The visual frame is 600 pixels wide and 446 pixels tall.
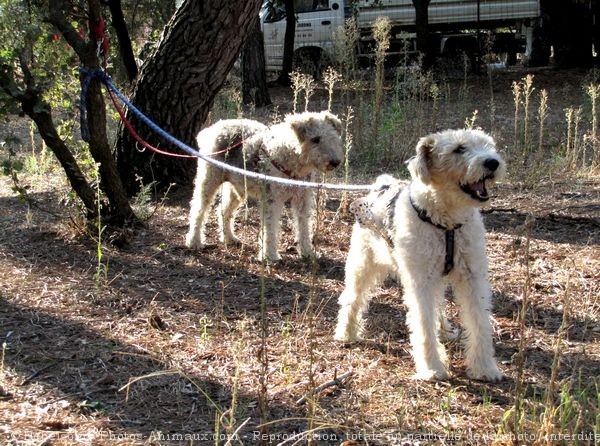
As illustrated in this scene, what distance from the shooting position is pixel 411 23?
23.2 meters

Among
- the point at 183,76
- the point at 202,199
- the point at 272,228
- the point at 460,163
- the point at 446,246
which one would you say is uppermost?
the point at 183,76

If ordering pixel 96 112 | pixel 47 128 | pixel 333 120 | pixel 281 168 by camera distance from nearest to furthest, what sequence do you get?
1. pixel 47 128
2. pixel 96 112
3. pixel 281 168
4. pixel 333 120

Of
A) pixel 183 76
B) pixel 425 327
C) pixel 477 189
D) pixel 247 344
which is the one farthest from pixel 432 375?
pixel 183 76

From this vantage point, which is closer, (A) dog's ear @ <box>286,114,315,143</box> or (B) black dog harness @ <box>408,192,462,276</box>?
(B) black dog harness @ <box>408,192,462,276</box>

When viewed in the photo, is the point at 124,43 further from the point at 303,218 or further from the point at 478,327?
the point at 478,327

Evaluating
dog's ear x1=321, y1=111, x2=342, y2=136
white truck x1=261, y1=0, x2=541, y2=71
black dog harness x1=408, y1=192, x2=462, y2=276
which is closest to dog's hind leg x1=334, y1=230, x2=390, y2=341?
black dog harness x1=408, y1=192, x2=462, y2=276

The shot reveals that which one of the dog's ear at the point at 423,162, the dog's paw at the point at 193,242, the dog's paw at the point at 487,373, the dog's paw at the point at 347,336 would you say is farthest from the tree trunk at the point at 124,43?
the dog's paw at the point at 487,373

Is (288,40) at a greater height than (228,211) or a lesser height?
greater

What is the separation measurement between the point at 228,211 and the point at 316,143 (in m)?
1.14

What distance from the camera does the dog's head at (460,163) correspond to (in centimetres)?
366

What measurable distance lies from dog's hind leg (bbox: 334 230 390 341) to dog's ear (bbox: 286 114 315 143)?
1.95 meters

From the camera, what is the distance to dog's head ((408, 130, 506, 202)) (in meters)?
3.66

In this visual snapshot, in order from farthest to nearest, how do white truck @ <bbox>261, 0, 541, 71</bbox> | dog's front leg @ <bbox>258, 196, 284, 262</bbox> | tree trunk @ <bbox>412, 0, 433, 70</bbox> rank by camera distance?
white truck @ <bbox>261, 0, 541, 71</bbox> < tree trunk @ <bbox>412, 0, 433, 70</bbox> < dog's front leg @ <bbox>258, 196, 284, 262</bbox>

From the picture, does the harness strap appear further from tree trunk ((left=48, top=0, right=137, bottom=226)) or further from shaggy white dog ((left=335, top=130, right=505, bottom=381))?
shaggy white dog ((left=335, top=130, right=505, bottom=381))
